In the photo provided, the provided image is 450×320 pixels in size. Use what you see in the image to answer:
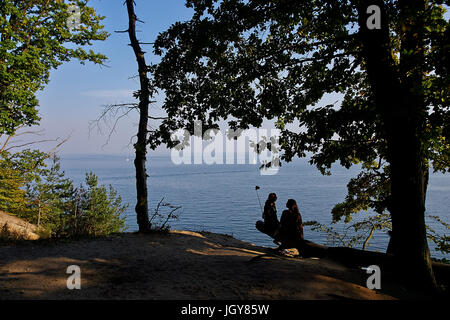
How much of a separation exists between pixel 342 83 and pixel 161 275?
25.3ft

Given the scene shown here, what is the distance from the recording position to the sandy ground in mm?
5215

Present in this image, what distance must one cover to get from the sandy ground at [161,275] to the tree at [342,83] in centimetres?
230

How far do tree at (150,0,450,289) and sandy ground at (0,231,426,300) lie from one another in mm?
2303

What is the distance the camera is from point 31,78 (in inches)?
570

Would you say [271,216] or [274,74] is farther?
[271,216]

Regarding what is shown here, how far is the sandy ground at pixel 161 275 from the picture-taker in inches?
205

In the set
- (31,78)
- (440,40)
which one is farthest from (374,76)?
(31,78)

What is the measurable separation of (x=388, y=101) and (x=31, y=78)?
1736 centimetres

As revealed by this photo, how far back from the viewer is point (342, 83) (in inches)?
320
